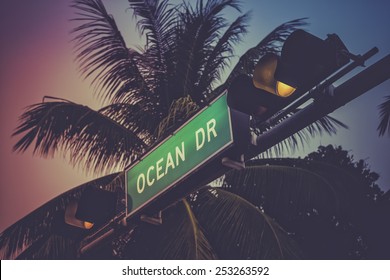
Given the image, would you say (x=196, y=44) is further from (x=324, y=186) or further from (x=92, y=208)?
(x=92, y=208)

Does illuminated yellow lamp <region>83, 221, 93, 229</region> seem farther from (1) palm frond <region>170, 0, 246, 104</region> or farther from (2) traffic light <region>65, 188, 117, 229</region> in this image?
(1) palm frond <region>170, 0, 246, 104</region>

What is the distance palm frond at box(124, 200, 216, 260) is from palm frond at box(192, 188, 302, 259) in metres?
0.28

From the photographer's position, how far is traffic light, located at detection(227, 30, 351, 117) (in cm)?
163

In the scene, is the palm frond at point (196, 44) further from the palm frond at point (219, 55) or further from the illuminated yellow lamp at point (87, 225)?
the illuminated yellow lamp at point (87, 225)

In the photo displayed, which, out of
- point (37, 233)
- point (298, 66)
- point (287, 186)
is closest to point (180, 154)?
point (298, 66)

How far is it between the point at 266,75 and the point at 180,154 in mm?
569

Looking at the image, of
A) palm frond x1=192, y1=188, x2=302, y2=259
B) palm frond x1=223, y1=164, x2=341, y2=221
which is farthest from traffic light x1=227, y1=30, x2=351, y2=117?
palm frond x1=223, y1=164, x2=341, y2=221

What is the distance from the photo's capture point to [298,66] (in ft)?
5.44

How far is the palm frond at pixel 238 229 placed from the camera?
516cm

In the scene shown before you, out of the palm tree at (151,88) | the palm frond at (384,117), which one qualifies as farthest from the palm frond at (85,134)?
the palm frond at (384,117)

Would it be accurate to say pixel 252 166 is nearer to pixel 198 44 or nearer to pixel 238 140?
pixel 198 44

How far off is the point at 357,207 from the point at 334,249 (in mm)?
2404

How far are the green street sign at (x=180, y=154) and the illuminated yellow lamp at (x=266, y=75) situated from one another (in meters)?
0.19
